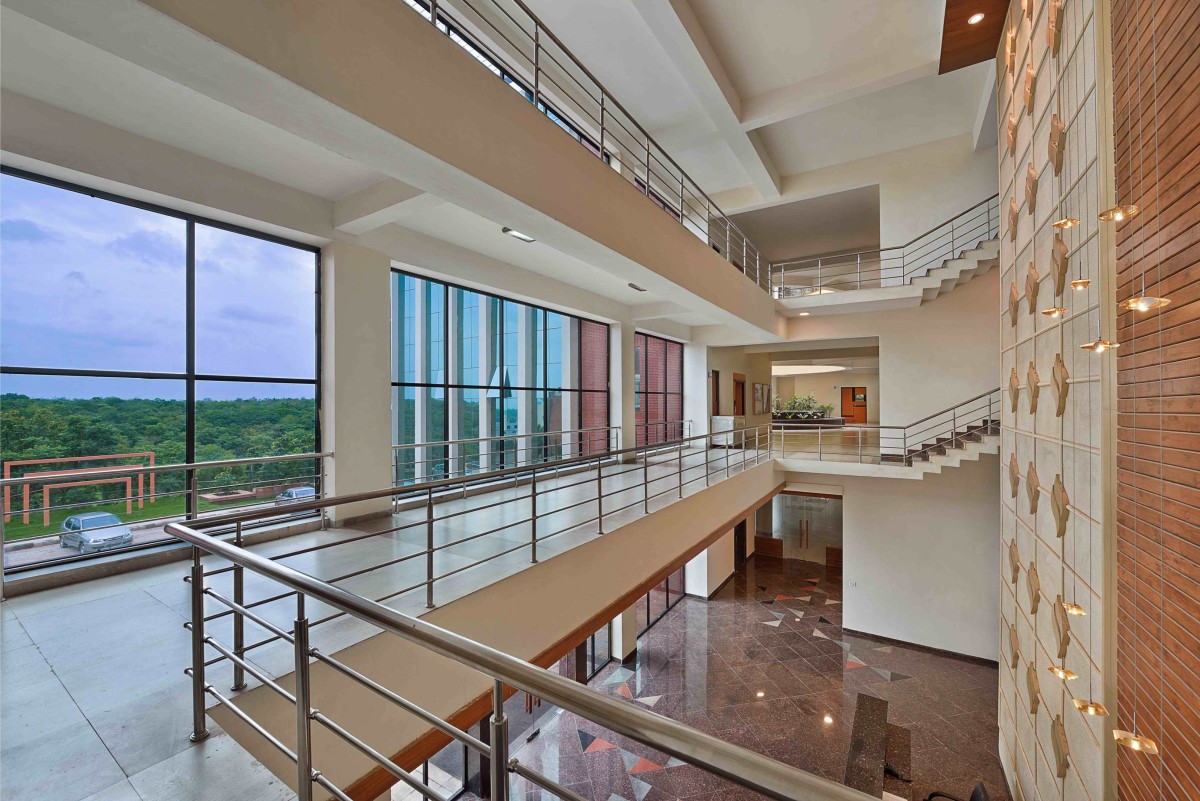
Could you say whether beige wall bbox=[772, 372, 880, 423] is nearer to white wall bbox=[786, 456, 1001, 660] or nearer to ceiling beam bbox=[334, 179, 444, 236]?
white wall bbox=[786, 456, 1001, 660]

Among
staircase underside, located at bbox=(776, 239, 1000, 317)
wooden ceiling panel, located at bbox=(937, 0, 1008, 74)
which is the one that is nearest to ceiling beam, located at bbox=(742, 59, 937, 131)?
wooden ceiling panel, located at bbox=(937, 0, 1008, 74)

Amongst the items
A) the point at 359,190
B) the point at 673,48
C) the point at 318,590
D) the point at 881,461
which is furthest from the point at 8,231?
the point at 881,461

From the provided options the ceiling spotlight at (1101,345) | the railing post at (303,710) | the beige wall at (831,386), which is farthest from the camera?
the beige wall at (831,386)

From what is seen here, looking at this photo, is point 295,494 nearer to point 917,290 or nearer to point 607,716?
point 607,716

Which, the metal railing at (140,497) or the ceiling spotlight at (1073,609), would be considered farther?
the metal railing at (140,497)

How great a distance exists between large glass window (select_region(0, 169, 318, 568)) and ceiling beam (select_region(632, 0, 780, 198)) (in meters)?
4.43

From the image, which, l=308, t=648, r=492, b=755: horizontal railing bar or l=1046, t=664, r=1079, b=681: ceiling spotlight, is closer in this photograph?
l=308, t=648, r=492, b=755: horizontal railing bar

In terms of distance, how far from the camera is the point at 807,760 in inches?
228

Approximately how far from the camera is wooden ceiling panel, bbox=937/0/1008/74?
4.32 meters

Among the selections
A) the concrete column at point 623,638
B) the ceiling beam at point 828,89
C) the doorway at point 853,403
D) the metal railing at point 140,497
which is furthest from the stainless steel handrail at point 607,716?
the doorway at point 853,403

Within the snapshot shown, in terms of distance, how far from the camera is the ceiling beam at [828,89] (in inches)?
245

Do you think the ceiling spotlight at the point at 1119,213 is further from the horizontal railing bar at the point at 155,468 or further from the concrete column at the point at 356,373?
the horizontal railing bar at the point at 155,468

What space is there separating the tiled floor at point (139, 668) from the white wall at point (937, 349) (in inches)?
294

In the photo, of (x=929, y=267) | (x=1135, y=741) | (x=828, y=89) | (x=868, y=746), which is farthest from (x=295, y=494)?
(x=929, y=267)
